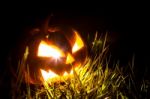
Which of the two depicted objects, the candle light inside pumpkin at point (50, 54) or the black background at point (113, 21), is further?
the black background at point (113, 21)

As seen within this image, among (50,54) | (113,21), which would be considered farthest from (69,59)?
(113,21)

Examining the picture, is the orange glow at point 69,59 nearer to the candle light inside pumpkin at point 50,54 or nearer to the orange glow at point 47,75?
the candle light inside pumpkin at point 50,54

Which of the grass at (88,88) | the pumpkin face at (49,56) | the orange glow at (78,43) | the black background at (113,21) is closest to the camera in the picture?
the grass at (88,88)

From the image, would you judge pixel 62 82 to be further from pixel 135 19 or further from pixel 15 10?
pixel 135 19

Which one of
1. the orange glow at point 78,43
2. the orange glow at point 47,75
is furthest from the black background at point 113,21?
the orange glow at point 47,75

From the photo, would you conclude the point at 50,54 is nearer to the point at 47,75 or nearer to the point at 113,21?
the point at 47,75

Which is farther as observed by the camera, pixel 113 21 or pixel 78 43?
pixel 113 21

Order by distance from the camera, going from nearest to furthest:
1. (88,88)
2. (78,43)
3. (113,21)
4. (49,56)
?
1. (88,88)
2. (49,56)
3. (78,43)
4. (113,21)

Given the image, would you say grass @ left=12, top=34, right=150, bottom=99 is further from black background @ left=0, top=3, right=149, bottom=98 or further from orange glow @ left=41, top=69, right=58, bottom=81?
black background @ left=0, top=3, right=149, bottom=98

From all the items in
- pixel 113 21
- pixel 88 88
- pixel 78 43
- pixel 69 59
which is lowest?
pixel 88 88
